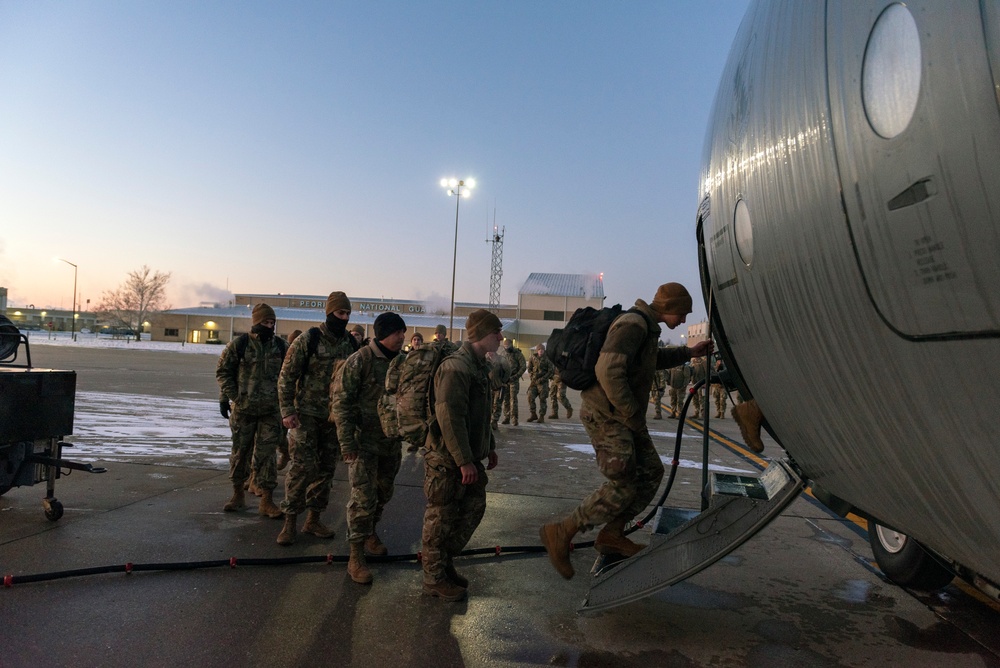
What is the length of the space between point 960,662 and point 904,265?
292 cm

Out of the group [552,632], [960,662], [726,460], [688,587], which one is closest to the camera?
[960,662]

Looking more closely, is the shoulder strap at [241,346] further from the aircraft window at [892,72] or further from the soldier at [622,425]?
the aircraft window at [892,72]

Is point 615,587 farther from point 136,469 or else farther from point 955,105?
point 136,469

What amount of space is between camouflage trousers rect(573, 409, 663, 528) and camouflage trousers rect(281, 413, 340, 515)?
2.05 m

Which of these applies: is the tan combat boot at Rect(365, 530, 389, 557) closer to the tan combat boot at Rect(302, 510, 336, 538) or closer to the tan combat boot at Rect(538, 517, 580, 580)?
the tan combat boot at Rect(302, 510, 336, 538)

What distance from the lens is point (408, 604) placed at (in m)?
3.65

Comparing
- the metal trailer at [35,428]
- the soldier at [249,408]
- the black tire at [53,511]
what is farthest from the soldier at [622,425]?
the black tire at [53,511]

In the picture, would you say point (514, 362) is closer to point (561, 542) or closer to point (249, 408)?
point (249, 408)

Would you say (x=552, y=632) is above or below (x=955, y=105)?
below

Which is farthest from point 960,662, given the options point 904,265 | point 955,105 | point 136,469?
point 136,469

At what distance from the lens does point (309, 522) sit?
16.1 ft

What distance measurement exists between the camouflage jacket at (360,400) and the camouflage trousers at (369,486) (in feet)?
0.23

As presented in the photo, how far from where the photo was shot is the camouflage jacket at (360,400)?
4.11 meters

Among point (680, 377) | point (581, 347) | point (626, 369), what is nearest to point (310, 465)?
point (581, 347)
